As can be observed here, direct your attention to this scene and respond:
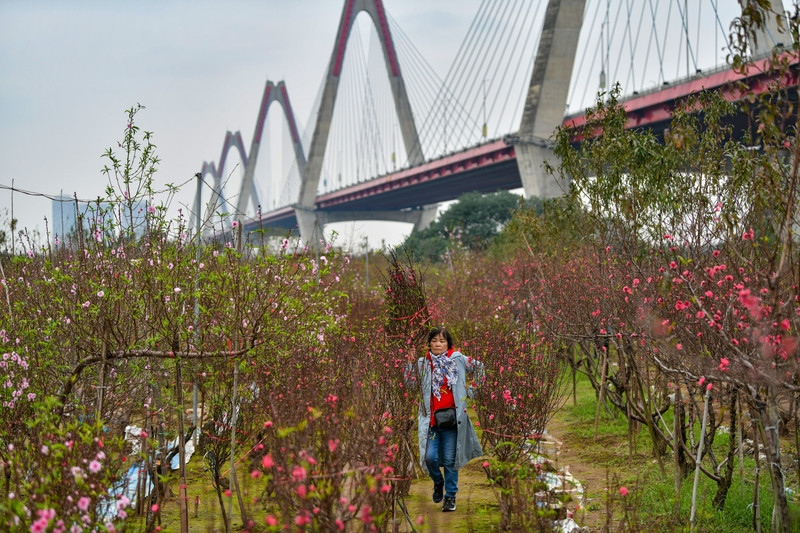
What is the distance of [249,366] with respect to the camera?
5.24 metres

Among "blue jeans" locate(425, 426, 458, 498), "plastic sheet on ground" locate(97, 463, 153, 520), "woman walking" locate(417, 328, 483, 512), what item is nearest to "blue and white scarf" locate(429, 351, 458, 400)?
"woman walking" locate(417, 328, 483, 512)

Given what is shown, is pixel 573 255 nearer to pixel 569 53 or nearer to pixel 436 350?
pixel 436 350

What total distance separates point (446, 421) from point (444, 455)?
10.1 inches

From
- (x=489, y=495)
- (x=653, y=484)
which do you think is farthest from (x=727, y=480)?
(x=489, y=495)

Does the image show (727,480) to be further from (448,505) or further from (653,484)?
(448,505)

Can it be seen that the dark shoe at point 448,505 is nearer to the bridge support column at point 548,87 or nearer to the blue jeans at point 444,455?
the blue jeans at point 444,455

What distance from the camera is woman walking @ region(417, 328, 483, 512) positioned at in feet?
17.3

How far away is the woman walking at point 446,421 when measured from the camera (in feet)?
17.3

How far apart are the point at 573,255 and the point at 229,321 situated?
6602 millimetres

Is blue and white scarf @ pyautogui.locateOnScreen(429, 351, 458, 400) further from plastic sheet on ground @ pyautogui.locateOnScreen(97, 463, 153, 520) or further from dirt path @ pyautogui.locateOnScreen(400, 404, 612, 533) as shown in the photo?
plastic sheet on ground @ pyautogui.locateOnScreen(97, 463, 153, 520)

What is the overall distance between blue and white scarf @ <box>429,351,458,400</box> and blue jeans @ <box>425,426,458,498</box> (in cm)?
28

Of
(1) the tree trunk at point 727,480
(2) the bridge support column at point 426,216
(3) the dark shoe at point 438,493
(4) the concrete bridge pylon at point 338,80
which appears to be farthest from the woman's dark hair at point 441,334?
(2) the bridge support column at point 426,216

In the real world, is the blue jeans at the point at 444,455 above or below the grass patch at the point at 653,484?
above

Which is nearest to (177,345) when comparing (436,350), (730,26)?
(436,350)
